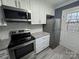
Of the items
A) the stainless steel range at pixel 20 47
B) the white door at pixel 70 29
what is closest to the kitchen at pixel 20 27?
the stainless steel range at pixel 20 47

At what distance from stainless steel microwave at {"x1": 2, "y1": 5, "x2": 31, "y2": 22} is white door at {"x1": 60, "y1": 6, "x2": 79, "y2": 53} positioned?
2078 mm

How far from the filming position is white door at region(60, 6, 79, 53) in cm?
221

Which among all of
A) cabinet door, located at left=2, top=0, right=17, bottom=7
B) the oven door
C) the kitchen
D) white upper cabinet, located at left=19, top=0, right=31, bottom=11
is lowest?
the oven door

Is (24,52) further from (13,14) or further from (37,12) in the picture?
(37,12)

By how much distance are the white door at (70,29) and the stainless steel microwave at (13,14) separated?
2.08 meters

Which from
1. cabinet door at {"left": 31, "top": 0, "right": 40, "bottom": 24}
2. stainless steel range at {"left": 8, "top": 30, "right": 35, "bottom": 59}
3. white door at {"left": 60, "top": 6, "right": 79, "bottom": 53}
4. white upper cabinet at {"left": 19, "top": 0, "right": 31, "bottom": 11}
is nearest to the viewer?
stainless steel range at {"left": 8, "top": 30, "right": 35, "bottom": 59}

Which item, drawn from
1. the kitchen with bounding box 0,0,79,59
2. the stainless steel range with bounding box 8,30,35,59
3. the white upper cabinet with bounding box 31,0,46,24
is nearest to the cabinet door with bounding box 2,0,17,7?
the kitchen with bounding box 0,0,79,59

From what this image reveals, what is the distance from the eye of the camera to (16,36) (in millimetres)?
1604

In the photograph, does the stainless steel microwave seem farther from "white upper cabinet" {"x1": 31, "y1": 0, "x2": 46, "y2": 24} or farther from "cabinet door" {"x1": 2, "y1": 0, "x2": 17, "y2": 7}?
"white upper cabinet" {"x1": 31, "y1": 0, "x2": 46, "y2": 24}

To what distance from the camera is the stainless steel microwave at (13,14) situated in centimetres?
120

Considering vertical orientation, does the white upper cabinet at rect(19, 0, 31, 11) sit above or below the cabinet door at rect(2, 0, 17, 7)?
above

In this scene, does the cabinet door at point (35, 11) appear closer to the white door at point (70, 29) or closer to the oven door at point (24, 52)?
the oven door at point (24, 52)

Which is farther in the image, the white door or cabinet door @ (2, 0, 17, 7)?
the white door

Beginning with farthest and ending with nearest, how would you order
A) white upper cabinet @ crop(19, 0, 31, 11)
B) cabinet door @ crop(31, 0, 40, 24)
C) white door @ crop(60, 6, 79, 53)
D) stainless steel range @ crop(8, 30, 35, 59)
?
white door @ crop(60, 6, 79, 53) → cabinet door @ crop(31, 0, 40, 24) → white upper cabinet @ crop(19, 0, 31, 11) → stainless steel range @ crop(8, 30, 35, 59)
